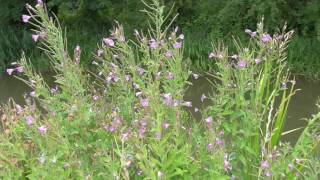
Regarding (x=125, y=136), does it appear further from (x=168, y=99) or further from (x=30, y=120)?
(x=30, y=120)

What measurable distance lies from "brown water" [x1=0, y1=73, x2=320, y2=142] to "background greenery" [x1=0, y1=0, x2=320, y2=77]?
0.71 feet

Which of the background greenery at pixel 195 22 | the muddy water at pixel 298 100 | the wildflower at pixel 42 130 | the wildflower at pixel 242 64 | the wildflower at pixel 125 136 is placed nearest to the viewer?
the wildflower at pixel 125 136

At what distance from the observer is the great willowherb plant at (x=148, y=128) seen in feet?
7.20

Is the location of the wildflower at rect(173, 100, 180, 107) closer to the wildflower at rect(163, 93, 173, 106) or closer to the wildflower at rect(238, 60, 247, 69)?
the wildflower at rect(163, 93, 173, 106)

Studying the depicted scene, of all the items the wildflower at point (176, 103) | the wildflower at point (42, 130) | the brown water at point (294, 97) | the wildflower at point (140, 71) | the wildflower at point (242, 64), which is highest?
the wildflower at point (242, 64)

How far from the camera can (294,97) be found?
242 inches

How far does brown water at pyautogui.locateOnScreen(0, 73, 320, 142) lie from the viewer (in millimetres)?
5511

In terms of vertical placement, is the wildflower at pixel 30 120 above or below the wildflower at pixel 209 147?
above

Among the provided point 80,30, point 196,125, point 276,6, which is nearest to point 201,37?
point 276,6

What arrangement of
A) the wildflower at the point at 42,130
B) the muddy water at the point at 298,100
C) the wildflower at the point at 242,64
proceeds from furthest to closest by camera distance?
the muddy water at the point at 298,100
the wildflower at the point at 242,64
the wildflower at the point at 42,130

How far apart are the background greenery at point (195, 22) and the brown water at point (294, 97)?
0.71 ft

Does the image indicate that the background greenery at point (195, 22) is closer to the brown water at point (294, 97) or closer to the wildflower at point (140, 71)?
the brown water at point (294, 97)

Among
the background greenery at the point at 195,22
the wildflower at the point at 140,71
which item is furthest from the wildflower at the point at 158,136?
the background greenery at the point at 195,22

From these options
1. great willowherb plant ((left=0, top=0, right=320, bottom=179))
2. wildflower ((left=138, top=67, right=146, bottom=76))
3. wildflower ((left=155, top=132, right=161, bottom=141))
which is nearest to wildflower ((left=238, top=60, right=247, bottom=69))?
great willowherb plant ((left=0, top=0, right=320, bottom=179))
